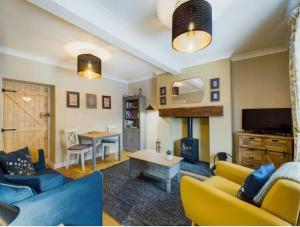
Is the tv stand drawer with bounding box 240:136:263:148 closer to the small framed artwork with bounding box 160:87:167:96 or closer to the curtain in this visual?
the curtain

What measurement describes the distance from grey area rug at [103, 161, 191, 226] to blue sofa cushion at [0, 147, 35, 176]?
1.11 m

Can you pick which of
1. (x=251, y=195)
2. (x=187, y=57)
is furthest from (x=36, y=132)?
(x=251, y=195)

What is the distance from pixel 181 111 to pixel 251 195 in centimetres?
256

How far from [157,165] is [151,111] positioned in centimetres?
251

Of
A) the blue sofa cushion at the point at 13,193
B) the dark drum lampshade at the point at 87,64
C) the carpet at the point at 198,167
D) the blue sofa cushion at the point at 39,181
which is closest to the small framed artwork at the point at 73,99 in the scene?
the dark drum lampshade at the point at 87,64

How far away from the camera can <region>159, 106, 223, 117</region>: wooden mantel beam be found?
315cm

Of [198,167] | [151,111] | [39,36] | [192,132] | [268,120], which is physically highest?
[39,36]

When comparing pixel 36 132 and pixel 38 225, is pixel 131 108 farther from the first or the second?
pixel 38 225

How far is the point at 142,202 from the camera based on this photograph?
2021 mm

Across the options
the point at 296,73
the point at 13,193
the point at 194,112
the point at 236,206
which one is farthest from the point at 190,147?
the point at 13,193

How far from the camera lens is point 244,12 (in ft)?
5.97

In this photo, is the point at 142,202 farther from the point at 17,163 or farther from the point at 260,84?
the point at 260,84

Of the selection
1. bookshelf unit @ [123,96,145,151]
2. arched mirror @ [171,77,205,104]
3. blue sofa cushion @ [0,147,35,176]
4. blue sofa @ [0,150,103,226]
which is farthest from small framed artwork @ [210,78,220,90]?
blue sofa cushion @ [0,147,35,176]

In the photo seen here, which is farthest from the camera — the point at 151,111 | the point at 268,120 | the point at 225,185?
the point at 151,111
